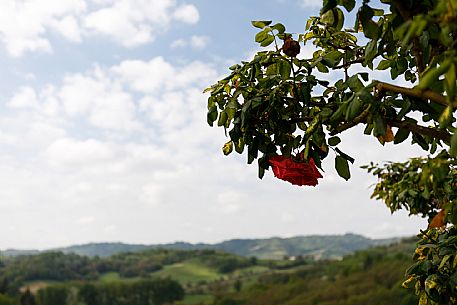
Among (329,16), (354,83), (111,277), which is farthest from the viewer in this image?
(111,277)

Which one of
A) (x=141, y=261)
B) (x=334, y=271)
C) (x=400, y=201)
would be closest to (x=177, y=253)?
(x=141, y=261)

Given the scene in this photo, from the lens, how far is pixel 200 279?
Result: 130125 mm

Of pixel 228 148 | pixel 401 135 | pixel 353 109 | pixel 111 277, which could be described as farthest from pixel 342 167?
pixel 111 277

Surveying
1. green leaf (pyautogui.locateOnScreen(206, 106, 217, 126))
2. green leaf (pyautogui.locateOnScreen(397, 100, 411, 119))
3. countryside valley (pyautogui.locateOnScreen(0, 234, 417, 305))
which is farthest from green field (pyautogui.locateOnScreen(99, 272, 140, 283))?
green leaf (pyautogui.locateOnScreen(397, 100, 411, 119))

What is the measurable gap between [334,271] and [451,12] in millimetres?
105543

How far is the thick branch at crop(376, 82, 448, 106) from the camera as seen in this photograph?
82.9 inches

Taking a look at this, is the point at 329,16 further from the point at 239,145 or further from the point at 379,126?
the point at 239,145

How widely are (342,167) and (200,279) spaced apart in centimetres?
13177

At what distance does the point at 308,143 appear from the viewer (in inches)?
107

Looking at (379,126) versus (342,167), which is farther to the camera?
(342,167)

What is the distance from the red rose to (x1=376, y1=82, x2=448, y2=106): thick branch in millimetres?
621

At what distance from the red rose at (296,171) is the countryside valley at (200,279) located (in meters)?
46.5

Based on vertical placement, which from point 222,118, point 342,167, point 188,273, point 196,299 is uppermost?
point 222,118

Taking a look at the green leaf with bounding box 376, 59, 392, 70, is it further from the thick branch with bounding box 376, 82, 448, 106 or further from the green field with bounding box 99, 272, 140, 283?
the green field with bounding box 99, 272, 140, 283
